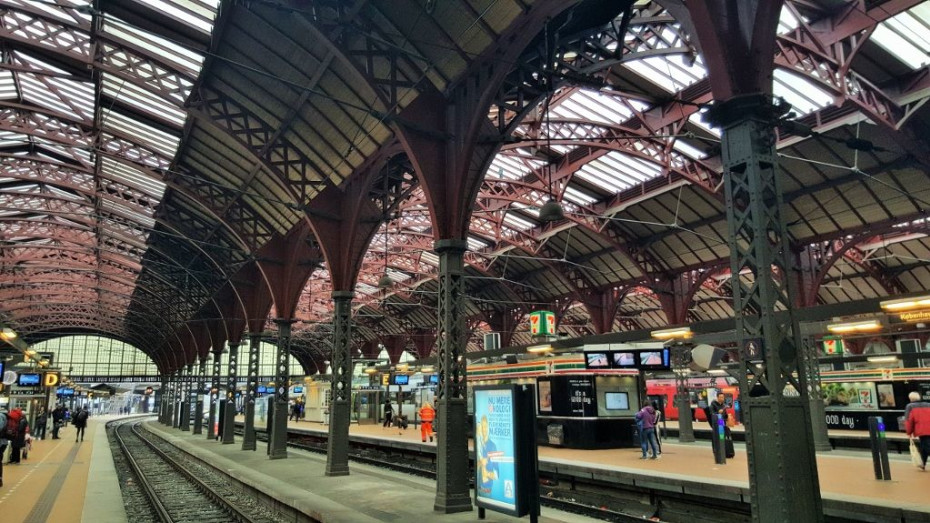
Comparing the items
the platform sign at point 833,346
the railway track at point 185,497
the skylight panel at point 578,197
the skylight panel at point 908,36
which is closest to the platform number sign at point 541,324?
the skylight panel at point 578,197

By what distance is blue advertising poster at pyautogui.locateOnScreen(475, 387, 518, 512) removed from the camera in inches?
349

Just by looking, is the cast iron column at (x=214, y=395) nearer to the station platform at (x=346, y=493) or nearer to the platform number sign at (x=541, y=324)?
the station platform at (x=346, y=493)

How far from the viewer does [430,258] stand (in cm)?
4262

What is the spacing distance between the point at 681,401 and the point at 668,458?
18.1 feet

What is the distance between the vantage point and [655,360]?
64.1ft

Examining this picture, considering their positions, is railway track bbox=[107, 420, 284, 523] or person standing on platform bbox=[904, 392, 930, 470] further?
railway track bbox=[107, 420, 284, 523]

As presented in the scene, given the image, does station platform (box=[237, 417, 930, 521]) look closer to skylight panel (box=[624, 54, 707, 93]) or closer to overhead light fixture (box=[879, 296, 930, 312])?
overhead light fixture (box=[879, 296, 930, 312])

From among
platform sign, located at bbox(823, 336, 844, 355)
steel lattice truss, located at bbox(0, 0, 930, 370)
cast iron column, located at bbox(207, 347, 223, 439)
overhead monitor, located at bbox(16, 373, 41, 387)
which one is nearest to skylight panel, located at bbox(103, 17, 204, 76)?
steel lattice truss, located at bbox(0, 0, 930, 370)

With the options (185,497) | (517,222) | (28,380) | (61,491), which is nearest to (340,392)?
(185,497)

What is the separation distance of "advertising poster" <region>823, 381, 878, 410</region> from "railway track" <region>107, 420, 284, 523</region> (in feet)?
66.7

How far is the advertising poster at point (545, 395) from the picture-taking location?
70.5ft

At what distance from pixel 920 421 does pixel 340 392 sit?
512 inches

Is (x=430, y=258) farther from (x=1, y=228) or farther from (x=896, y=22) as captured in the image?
(x=896, y=22)

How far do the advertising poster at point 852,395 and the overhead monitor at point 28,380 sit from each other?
34.1 metres
